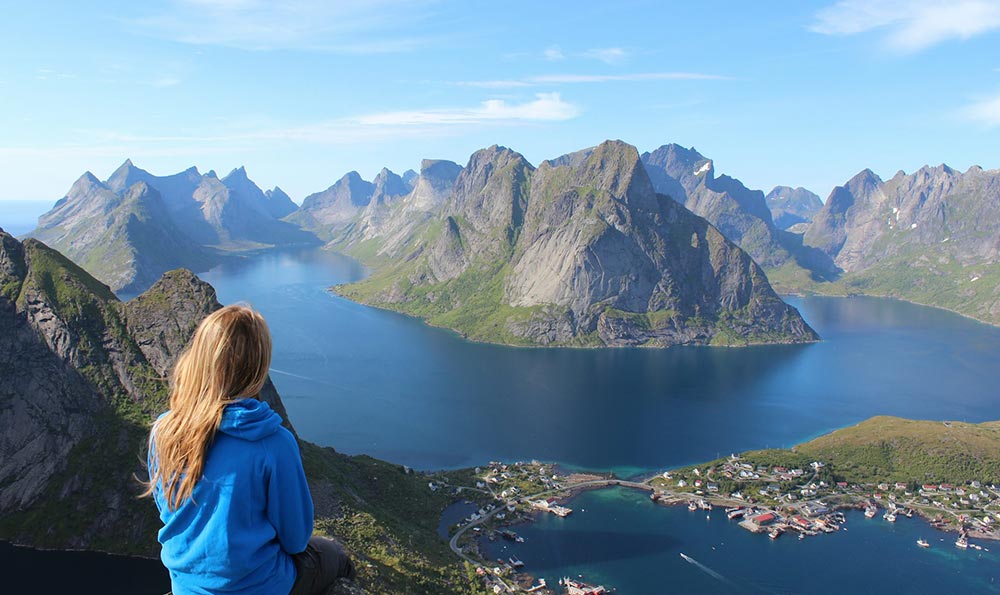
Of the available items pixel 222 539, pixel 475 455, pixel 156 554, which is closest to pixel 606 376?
pixel 475 455

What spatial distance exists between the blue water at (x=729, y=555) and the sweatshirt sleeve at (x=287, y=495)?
57.4m

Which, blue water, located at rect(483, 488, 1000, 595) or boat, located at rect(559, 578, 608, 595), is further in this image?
blue water, located at rect(483, 488, 1000, 595)

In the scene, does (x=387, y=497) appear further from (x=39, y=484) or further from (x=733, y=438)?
(x=733, y=438)

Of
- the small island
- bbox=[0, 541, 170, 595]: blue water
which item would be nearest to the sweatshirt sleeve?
bbox=[0, 541, 170, 595]: blue water

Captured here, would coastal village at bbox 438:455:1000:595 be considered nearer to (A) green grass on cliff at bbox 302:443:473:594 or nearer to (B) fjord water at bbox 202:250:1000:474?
(A) green grass on cliff at bbox 302:443:473:594

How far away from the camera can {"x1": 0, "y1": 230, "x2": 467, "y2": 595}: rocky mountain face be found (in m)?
53.1

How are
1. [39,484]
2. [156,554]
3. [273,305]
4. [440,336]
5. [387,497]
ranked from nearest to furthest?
[156,554] → [39,484] → [387,497] → [440,336] → [273,305]

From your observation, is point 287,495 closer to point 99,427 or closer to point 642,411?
point 99,427

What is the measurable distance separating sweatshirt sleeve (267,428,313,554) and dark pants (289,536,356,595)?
0.47 m

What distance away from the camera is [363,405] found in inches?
4166

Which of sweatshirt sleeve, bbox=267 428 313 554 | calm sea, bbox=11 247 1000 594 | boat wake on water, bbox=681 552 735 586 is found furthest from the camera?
calm sea, bbox=11 247 1000 594

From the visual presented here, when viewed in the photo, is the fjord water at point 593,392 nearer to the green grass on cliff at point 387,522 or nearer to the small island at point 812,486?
the small island at point 812,486

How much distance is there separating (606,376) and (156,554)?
9251 cm

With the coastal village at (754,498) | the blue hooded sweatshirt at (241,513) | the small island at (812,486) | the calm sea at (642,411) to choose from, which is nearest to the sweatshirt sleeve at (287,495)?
the blue hooded sweatshirt at (241,513)
